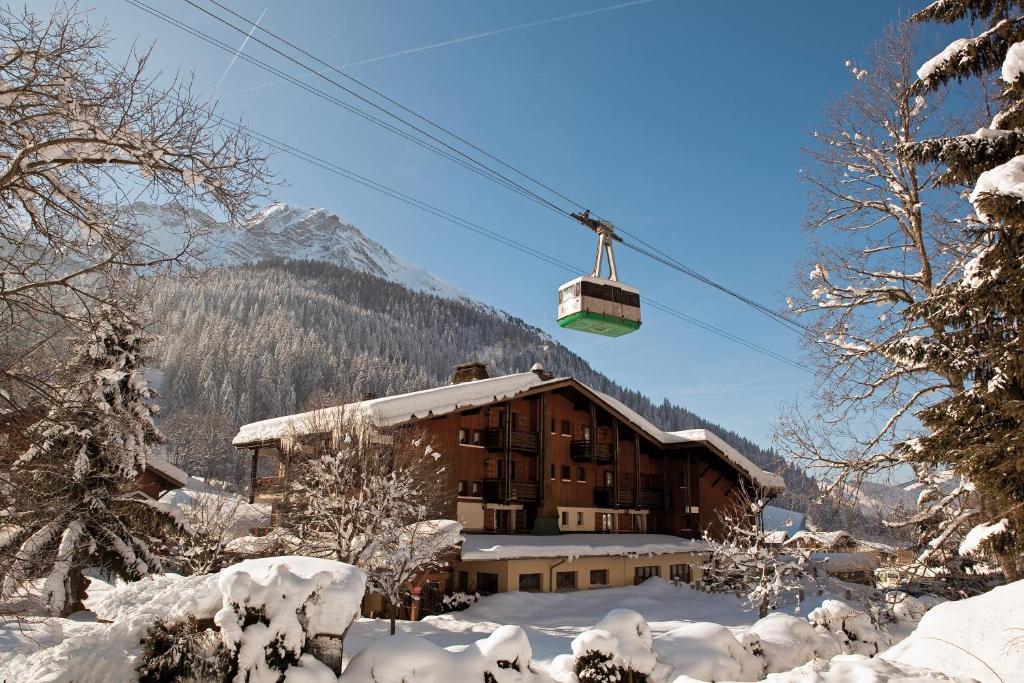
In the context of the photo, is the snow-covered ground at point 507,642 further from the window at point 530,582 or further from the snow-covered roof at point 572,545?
the window at point 530,582

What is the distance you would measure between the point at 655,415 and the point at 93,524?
138 metres

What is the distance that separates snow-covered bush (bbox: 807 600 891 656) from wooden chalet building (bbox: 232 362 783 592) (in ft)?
45.1

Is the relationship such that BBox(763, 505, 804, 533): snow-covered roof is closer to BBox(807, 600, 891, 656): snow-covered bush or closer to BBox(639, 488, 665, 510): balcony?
BBox(639, 488, 665, 510): balcony

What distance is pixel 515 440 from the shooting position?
34969 millimetres

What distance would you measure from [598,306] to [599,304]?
52mm

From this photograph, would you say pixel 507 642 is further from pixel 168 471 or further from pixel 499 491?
pixel 168 471

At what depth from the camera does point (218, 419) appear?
101m

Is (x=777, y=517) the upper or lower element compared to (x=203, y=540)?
lower

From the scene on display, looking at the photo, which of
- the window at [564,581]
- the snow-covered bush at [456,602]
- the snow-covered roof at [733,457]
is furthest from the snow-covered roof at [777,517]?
the snow-covered bush at [456,602]

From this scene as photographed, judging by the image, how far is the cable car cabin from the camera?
49.9ft

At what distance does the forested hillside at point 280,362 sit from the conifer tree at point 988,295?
68.8 meters

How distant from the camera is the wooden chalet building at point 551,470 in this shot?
3042cm

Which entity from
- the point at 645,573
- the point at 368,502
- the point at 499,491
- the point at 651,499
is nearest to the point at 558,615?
the point at 499,491

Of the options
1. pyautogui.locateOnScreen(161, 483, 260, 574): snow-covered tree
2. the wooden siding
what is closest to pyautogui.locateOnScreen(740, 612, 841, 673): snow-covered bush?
the wooden siding
